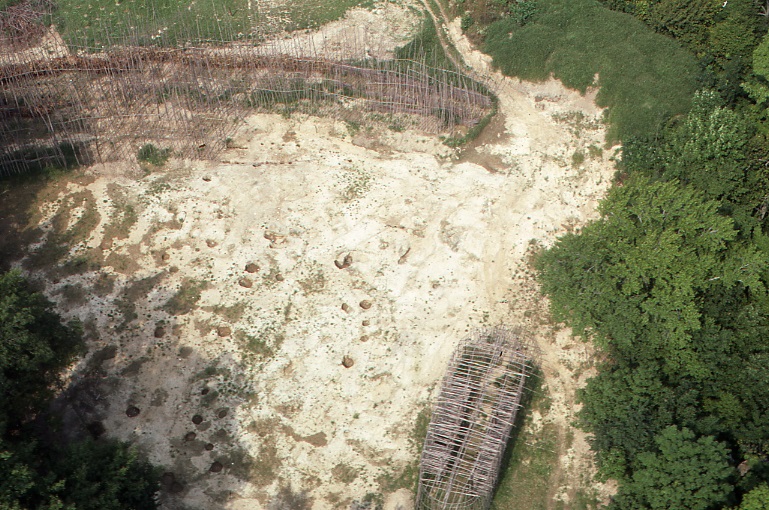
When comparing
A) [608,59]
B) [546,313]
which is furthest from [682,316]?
[608,59]

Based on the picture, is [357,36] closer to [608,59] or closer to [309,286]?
[608,59]

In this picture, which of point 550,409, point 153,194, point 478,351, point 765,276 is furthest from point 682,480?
point 153,194

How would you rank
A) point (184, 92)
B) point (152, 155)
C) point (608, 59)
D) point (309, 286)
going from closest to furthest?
point (309, 286)
point (152, 155)
point (184, 92)
point (608, 59)

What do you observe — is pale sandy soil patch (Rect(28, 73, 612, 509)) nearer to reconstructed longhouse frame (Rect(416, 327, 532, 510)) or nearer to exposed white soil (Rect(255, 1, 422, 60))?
reconstructed longhouse frame (Rect(416, 327, 532, 510))

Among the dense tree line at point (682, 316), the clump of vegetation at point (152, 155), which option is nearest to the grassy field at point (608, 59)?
the dense tree line at point (682, 316)

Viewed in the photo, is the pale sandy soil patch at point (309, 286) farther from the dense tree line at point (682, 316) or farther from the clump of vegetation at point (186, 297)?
the dense tree line at point (682, 316)

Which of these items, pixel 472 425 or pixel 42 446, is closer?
pixel 42 446

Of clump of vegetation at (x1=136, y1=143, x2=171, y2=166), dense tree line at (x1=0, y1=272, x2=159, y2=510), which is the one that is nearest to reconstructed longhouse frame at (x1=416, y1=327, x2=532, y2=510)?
dense tree line at (x1=0, y1=272, x2=159, y2=510)
